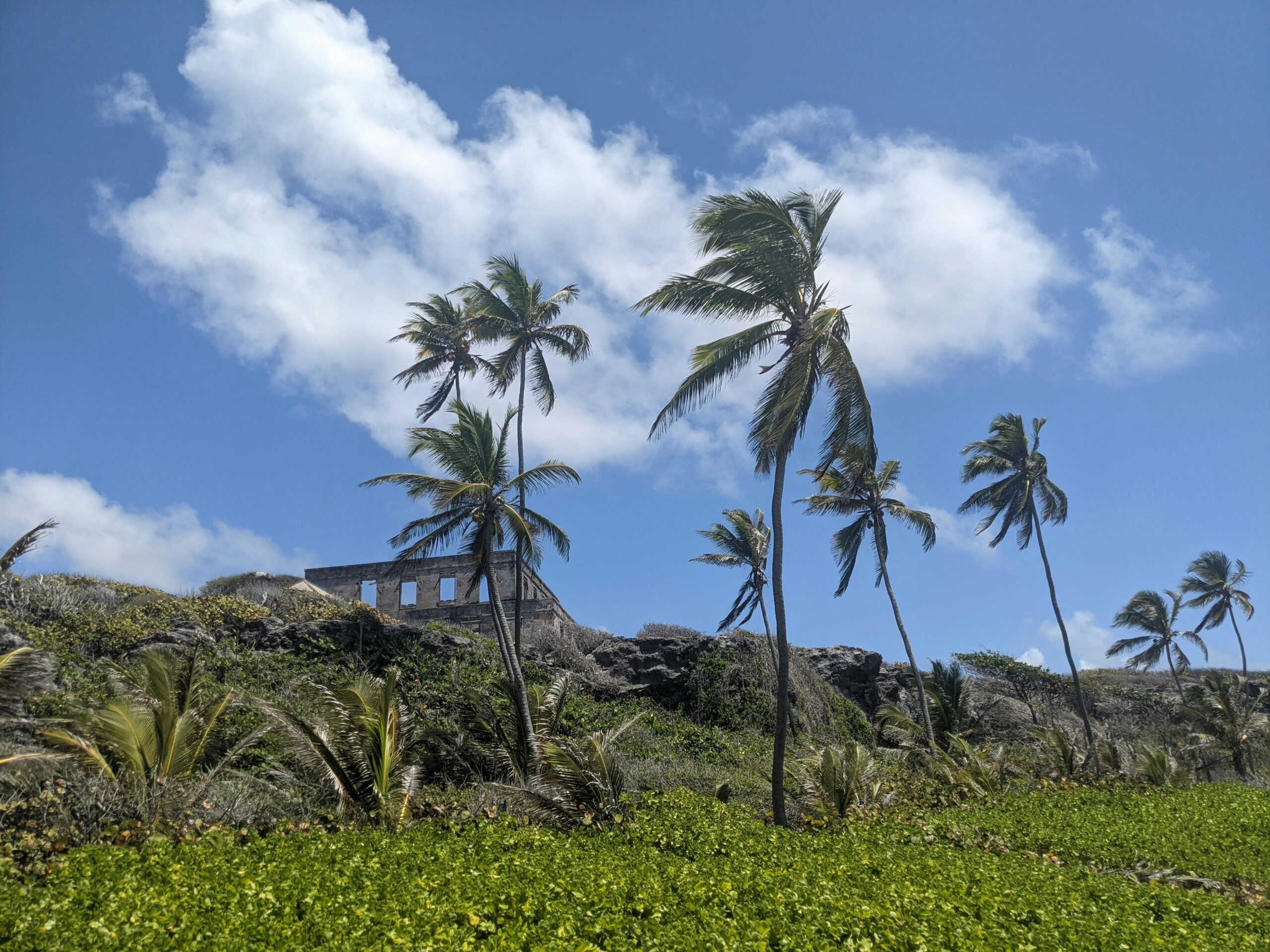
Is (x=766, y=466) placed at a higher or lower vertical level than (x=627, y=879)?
higher

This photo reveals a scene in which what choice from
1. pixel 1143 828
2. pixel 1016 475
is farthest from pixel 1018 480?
pixel 1143 828

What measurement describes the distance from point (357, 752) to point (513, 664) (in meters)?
5.51

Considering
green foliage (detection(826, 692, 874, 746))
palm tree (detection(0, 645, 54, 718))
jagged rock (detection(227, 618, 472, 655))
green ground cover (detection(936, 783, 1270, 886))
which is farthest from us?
green foliage (detection(826, 692, 874, 746))

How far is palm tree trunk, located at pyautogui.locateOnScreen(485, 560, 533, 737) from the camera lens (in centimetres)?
Result: 1574

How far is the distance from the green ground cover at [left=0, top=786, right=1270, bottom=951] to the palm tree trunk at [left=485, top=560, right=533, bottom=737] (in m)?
6.09

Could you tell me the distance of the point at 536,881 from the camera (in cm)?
685

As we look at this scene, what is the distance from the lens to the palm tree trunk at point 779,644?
1254 cm

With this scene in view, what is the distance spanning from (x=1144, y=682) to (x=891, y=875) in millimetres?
42452

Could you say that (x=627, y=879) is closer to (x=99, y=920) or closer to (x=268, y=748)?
(x=99, y=920)

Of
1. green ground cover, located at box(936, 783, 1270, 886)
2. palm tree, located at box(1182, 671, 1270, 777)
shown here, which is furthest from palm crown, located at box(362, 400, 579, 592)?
palm tree, located at box(1182, 671, 1270, 777)

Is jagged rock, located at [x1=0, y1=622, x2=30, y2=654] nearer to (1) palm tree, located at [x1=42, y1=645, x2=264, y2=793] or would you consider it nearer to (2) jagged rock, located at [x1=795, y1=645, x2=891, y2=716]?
(1) palm tree, located at [x1=42, y1=645, x2=264, y2=793]

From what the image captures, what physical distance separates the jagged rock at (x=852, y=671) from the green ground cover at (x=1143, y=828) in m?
11.1

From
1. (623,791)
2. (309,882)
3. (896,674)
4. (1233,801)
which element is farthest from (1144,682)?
(309,882)

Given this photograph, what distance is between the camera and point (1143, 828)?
40.5 feet
